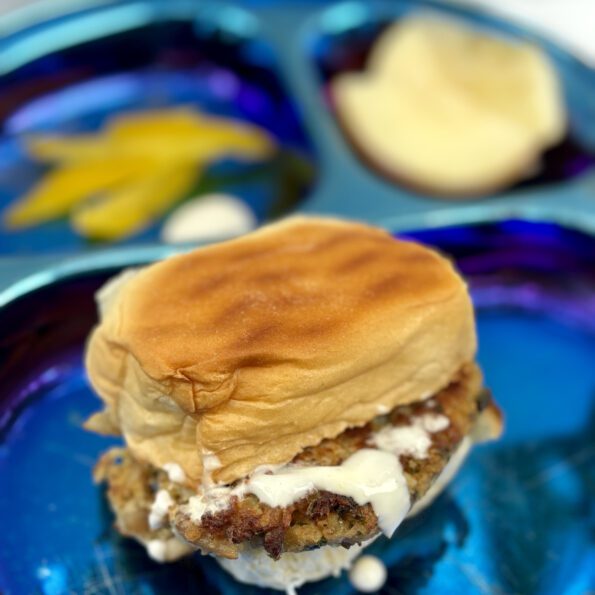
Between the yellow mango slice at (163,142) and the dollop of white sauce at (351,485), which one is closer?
the dollop of white sauce at (351,485)

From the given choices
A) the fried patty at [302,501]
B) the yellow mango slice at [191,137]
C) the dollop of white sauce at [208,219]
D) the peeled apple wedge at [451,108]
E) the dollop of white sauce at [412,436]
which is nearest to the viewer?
the fried patty at [302,501]

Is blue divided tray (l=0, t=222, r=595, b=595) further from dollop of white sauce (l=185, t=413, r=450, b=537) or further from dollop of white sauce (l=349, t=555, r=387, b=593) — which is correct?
dollop of white sauce (l=185, t=413, r=450, b=537)

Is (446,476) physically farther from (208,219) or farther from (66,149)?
(66,149)

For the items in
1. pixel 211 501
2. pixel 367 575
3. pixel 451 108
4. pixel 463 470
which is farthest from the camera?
pixel 451 108

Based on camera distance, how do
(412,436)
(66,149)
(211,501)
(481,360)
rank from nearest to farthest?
1. (211,501)
2. (412,436)
3. (481,360)
4. (66,149)

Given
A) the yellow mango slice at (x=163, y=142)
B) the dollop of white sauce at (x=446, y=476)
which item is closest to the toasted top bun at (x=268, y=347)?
the dollop of white sauce at (x=446, y=476)

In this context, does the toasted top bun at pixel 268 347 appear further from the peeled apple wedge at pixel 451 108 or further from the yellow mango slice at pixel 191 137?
the yellow mango slice at pixel 191 137

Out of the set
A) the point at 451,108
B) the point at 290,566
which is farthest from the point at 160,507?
the point at 451,108

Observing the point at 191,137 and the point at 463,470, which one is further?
the point at 191,137
